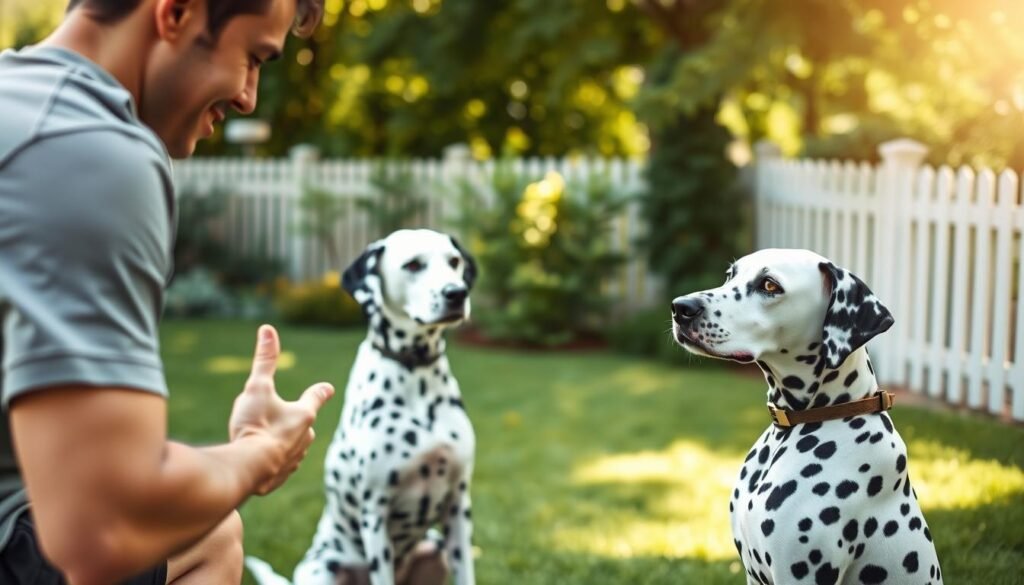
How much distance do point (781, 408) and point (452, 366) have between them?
7.32 metres

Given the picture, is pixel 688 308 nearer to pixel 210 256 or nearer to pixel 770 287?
pixel 770 287

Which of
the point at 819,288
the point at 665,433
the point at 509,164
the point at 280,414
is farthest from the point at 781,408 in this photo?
the point at 509,164

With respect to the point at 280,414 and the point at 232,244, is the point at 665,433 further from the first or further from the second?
the point at 232,244

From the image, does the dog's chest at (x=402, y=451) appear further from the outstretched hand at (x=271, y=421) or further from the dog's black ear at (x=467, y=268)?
the outstretched hand at (x=271, y=421)

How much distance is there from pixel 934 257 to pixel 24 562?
7065 mm

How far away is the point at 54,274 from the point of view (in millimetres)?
1588

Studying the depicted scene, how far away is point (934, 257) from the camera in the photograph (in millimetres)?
7832

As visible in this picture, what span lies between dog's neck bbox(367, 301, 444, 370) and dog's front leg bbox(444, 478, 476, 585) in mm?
515

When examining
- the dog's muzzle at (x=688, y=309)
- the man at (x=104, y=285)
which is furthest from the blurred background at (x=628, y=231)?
the man at (x=104, y=285)

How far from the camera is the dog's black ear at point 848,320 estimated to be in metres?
2.69

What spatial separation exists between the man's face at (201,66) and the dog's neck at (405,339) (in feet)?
6.93

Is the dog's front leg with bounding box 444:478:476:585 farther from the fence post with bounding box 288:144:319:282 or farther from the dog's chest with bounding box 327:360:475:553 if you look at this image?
the fence post with bounding box 288:144:319:282

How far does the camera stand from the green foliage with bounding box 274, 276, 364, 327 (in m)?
12.7

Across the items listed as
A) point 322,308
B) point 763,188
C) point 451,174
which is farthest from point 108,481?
point 451,174
